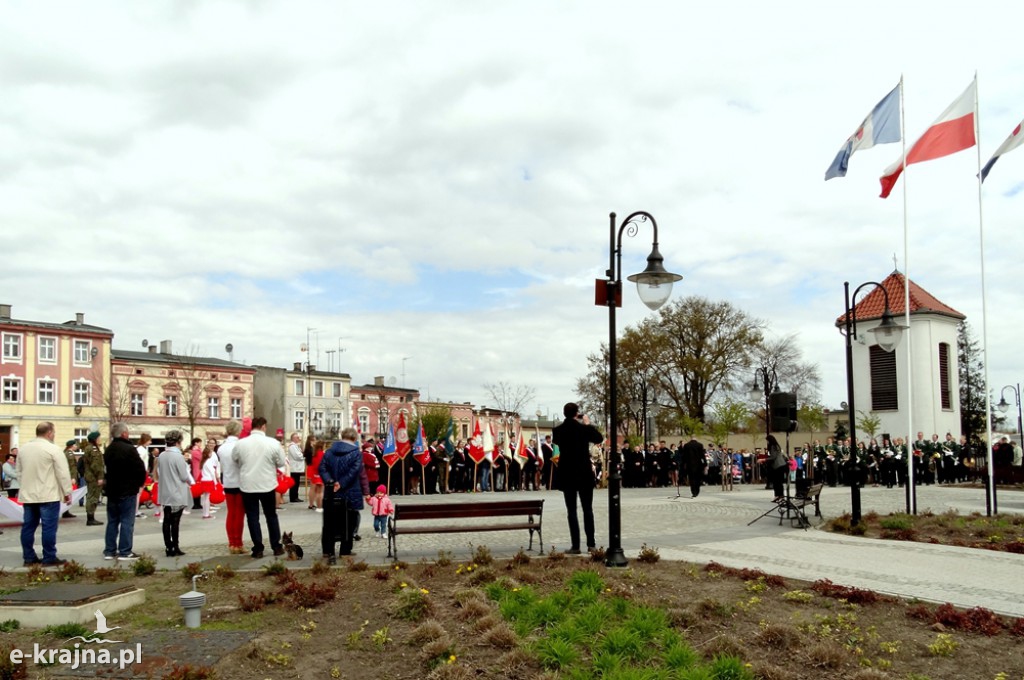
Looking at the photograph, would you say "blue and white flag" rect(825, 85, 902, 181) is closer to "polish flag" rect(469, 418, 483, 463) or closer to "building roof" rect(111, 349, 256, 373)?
"polish flag" rect(469, 418, 483, 463)

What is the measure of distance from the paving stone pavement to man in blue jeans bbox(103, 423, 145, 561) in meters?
0.38

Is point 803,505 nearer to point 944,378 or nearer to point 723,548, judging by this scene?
point 723,548

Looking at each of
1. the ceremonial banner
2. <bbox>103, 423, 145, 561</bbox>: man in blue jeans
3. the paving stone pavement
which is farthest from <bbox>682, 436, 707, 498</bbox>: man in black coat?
<bbox>103, 423, 145, 561</bbox>: man in blue jeans

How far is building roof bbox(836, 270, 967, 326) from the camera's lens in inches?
1869

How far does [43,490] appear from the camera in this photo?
11.9 meters

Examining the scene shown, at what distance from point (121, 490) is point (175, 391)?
234 feet

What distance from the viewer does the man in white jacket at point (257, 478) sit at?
1246 cm

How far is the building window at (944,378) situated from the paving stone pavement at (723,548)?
2774 centimetres

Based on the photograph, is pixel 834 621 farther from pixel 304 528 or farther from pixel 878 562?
pixel 304 528

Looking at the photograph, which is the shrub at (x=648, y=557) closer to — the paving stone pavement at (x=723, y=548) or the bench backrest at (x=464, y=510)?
the paving stone pavement at (x=723, y=548)

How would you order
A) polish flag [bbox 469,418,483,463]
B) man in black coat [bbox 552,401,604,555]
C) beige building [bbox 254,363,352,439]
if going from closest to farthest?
1. man in black coat [bbox 552,401,604,555]
2. polish flag [bbox 469,418,483,463]
3. beige building [bbox 254,363,352,439]

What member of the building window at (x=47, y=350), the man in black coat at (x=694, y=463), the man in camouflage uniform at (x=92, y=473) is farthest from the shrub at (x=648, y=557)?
the building window at (x=47, y=350)

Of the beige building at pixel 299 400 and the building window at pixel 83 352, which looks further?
the beige building at pixel 299 400

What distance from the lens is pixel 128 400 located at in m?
75.3
